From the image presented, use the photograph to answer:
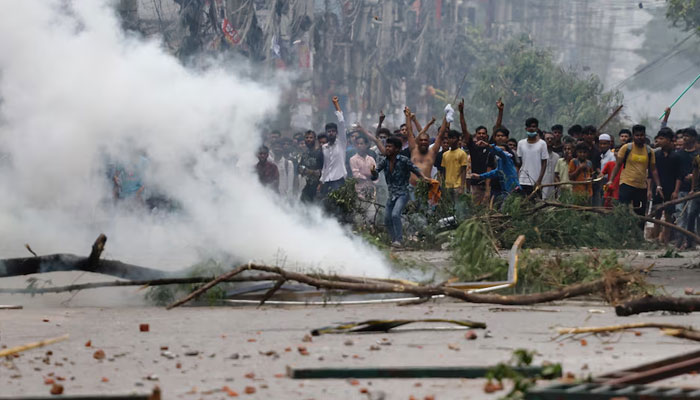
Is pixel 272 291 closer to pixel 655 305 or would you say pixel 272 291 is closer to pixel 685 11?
pixel 655 305

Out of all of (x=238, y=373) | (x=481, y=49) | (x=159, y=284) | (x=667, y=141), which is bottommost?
(x=238, y=373)

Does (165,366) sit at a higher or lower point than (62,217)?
lower

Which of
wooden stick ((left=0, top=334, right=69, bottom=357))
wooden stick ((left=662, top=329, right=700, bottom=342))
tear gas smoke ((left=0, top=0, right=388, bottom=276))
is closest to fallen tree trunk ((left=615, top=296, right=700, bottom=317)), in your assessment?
wooden stick ((left=662, top=329, right=700, bottom=342))

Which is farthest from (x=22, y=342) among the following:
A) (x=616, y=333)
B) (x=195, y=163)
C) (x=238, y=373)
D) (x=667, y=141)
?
(x=667, y=141)

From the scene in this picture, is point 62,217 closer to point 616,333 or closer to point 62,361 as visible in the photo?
point 62,361

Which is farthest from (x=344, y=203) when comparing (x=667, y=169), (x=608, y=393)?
(x=608, y=393)

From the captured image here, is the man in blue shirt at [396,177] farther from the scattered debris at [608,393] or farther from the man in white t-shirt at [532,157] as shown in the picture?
the scattered debris at [608,393]

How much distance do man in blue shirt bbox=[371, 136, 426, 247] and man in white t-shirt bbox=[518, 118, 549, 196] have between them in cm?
173

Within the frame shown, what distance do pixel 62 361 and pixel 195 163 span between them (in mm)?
5743

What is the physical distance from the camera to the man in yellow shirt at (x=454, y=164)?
14.4m

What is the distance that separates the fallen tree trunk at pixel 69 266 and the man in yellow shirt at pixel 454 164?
637 centimetres

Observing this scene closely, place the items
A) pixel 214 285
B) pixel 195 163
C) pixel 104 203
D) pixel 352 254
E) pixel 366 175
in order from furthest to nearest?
pixel 366 175, pixel 104 203, pixel 195 163, pixel 352 254, pixel 214 285

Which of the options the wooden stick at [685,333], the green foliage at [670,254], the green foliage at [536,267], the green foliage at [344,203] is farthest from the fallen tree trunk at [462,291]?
the green foliage at [344,203]

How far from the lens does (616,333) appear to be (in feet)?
21.7
